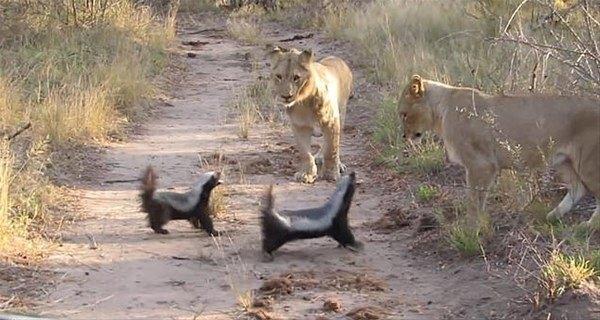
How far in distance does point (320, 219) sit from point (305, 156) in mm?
2218

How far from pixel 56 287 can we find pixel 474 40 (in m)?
9.17

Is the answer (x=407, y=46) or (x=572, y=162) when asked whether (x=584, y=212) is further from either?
(x=407, y=46)

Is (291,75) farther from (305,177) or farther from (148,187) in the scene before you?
(148,187)

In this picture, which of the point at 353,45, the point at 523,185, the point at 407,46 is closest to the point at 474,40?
the point at 407,46

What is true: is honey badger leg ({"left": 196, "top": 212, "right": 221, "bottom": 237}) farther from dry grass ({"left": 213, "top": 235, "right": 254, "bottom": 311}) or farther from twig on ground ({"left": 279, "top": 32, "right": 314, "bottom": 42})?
twig on ground ({"left": 279, "top": 32, "right": 314, "bottom": 42})

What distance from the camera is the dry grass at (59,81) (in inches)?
284

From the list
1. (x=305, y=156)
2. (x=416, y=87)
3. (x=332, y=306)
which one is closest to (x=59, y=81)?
(x=305, y=156)

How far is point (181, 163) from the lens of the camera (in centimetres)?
928

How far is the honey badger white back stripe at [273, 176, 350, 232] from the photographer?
636 cm

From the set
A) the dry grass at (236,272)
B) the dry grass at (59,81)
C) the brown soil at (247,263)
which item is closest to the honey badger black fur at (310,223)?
the brown soil at (247,263)

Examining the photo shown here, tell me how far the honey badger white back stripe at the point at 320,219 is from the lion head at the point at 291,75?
1.73 meters

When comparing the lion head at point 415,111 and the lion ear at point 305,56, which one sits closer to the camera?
the lion head at point 415,111

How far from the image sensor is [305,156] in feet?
28.5

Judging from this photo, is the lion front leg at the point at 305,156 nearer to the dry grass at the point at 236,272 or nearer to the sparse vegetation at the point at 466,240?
the dry grass at the point at 236,272
